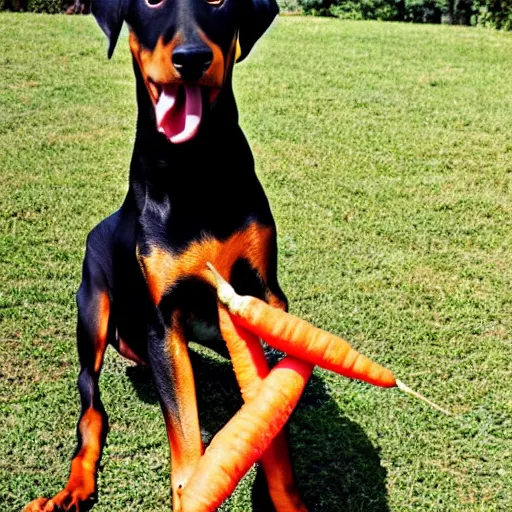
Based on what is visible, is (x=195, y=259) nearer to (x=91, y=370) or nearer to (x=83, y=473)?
(x=91, y=370)

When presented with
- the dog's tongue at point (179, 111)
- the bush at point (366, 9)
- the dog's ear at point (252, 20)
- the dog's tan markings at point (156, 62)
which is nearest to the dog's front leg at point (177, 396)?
the dog's tongue at point (179, 111)

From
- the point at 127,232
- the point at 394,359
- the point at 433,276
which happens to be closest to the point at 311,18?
the point at 433,276

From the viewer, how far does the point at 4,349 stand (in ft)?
13.6

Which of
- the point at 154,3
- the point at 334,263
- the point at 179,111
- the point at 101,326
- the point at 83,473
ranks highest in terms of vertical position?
the point at 154,3

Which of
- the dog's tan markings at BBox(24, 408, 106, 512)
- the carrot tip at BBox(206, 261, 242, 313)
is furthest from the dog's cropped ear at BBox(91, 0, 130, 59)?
the dog's tan markings at BBox(24, 408, 106, 512)

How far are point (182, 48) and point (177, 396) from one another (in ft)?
3.69

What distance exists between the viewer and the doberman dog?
7.91 feet

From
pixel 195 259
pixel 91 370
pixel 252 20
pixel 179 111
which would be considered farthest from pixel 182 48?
pixel 91 370

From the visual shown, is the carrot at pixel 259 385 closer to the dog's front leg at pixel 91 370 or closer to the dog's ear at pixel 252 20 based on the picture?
the dog's front leg at pixel 91 370

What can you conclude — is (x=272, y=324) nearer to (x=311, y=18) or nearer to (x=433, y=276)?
(x=433, y=276)

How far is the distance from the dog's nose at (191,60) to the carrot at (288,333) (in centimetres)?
62

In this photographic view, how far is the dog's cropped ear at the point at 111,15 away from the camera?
8.32 feet

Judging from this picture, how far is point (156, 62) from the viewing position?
2350mm

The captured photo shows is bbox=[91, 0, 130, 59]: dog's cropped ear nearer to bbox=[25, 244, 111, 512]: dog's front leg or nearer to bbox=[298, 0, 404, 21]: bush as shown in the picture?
bbox=[25, 244, 111, 512]: dog's front leg
